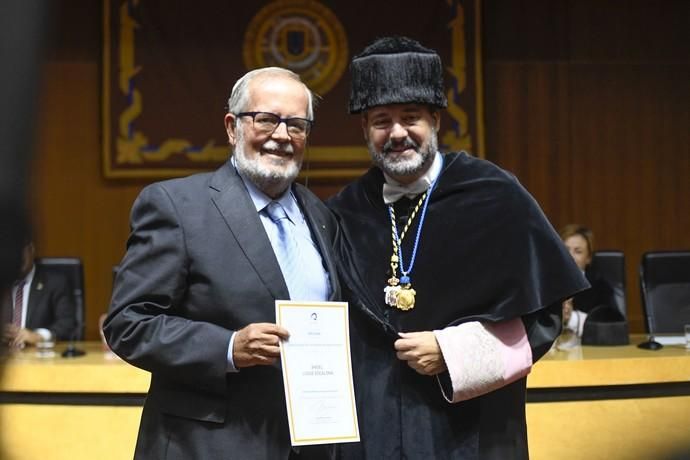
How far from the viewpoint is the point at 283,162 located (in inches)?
89.2

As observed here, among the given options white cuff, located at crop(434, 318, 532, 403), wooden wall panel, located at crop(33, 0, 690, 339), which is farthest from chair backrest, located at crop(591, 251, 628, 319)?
white cuff, located at crop(434, 318, 532, 403)

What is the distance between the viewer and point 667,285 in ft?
18.4

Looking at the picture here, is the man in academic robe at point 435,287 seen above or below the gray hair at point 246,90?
below

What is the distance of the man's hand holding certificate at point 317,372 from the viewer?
6.56 ft

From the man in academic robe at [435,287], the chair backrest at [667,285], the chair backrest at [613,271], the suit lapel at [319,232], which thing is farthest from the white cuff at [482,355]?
the chair backrest at [613,271]

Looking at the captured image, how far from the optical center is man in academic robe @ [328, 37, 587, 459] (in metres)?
2.34

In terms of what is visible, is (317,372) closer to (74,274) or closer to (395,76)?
(395,76)

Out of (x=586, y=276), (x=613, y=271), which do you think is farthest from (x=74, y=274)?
(x=613, y=271)

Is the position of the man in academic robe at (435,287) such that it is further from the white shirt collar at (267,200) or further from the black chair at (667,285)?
the black chair at (667,285)

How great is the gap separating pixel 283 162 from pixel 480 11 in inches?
242

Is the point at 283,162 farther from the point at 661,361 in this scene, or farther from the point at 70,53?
the point at 70,53

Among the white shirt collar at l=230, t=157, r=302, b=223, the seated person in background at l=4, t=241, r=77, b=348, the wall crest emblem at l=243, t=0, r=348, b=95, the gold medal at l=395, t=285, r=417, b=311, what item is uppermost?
the wall crest emblem at l=243, t=0, r=348, b=95

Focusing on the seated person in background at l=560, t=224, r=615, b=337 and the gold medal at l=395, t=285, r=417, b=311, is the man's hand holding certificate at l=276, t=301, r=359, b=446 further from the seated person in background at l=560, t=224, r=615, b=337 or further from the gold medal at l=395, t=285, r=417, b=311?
the seated person in background at l=560, t=224, r=615, b=337

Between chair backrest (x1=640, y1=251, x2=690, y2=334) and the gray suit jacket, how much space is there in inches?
157
